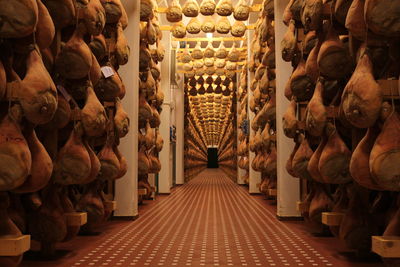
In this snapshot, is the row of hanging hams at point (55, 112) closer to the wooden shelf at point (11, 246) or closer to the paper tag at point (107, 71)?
the paper tag at point (107, 71)

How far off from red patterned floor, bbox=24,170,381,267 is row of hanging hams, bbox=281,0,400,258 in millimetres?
365

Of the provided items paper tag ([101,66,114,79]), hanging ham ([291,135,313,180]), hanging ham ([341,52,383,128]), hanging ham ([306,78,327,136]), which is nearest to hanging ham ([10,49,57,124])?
paper tag ([101,66,114,79])

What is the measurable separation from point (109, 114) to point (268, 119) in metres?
2.50

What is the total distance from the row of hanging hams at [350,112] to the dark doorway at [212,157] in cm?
3700

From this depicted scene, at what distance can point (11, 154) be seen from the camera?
2254 mm

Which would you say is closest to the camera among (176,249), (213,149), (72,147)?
(72,147)

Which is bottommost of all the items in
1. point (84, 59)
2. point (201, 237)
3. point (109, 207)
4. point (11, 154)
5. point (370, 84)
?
point (201, 237)

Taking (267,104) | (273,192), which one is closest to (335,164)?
(267,104)

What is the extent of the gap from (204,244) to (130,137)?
2069 millimetres

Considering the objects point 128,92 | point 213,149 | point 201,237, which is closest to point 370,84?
point 201,237

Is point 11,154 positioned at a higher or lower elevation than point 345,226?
higher

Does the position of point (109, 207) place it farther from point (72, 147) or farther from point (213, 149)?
point (213, 149)

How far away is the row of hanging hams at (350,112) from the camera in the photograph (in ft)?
7.41

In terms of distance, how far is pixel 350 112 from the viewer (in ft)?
7.86
